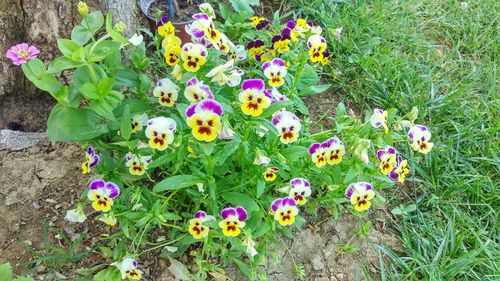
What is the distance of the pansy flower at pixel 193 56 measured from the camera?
5.89 feet

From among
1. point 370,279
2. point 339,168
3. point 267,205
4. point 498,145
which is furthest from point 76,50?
point 498,145

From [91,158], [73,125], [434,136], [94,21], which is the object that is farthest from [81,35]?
[434,136]

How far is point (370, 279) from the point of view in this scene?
7.02ft

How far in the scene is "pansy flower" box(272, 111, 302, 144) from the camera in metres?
1.79

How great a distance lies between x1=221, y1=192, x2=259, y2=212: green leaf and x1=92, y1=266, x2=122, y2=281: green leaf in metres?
0.46

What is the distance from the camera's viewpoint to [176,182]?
5.82ft

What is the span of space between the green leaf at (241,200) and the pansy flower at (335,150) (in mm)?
300

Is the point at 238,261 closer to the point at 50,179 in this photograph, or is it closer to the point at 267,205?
the point at 267,205

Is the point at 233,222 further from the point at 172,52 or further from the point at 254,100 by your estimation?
the point at 172,52

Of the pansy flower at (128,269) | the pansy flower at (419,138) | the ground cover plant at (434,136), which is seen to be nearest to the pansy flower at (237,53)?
the ground cover plant at (434,136)

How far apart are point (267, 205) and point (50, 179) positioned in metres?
0.90

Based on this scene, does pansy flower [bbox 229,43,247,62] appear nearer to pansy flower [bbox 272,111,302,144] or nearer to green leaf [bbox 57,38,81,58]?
pansy flower [bbox 272,111,302,144]

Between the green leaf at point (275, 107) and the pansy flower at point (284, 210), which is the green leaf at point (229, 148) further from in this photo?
the pansy flower at point (284, 210)

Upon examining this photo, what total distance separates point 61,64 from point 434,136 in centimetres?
176
